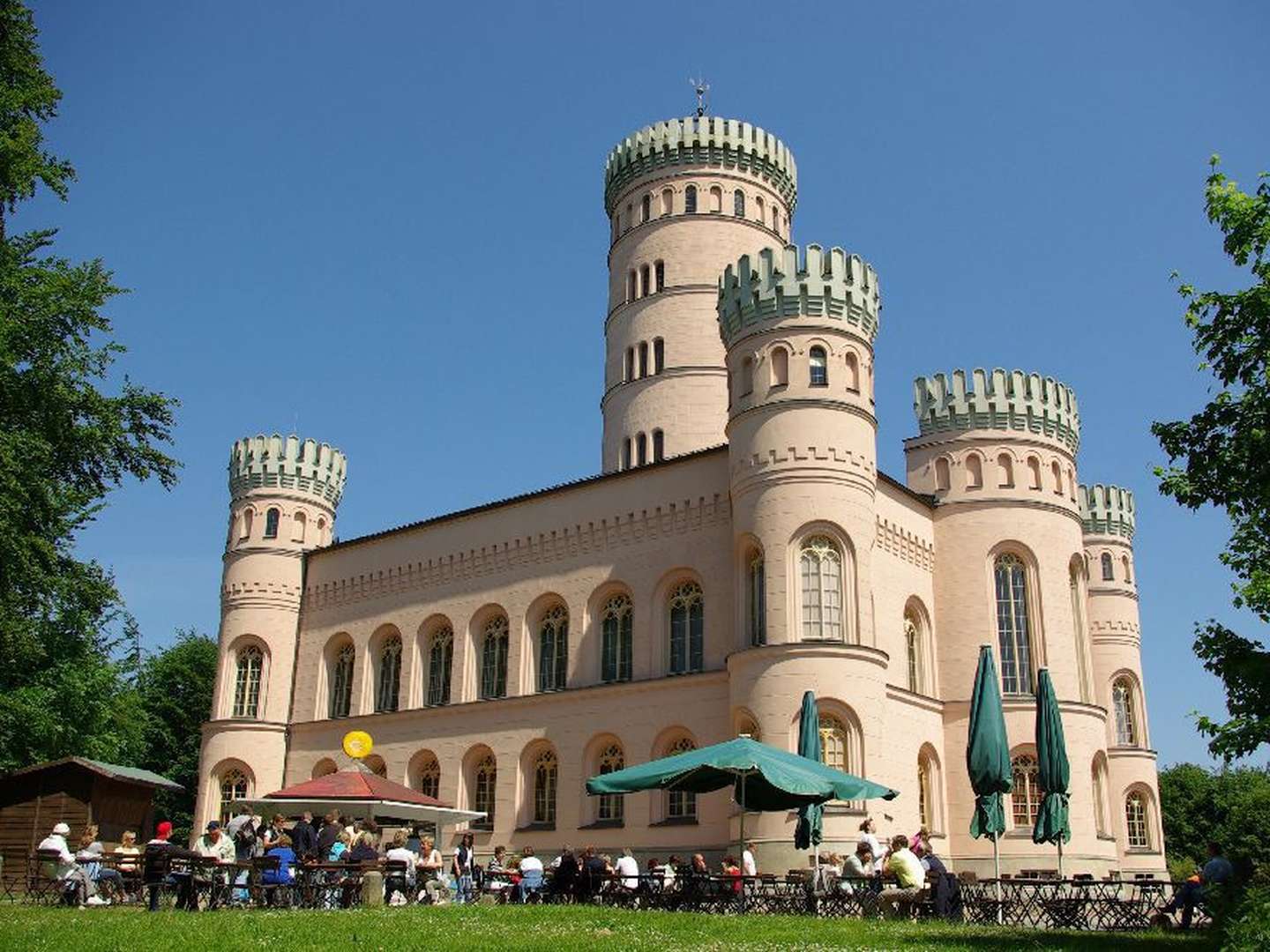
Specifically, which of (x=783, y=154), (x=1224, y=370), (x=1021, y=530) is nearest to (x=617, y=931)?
(x=1224, y=370)

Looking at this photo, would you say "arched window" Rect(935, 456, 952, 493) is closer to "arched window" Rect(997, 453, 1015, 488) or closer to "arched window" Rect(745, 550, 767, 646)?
"arched window" Rect(997, 453, 1015, 488)

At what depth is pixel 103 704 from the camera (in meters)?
41.0

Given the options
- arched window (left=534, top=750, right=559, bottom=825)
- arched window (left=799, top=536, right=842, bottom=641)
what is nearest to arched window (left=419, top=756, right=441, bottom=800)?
arched window (left=534, top=750, right=559, bottom=825)

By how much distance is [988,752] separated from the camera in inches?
942

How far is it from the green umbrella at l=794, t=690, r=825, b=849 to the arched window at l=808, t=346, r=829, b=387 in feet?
26.8

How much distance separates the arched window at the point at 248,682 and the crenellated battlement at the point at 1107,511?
30.0 m

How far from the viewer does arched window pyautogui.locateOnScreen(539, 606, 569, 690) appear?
35688 mm

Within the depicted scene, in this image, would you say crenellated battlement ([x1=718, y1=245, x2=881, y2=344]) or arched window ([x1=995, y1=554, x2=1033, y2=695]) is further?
arched window ([x1=995, y1=554, x2=1033, y2=695])

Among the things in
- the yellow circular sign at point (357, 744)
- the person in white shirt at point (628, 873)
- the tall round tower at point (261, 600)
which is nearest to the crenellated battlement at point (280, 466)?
the tall round tower at point (261, 600)

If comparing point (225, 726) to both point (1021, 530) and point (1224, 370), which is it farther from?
point (1224, 370)

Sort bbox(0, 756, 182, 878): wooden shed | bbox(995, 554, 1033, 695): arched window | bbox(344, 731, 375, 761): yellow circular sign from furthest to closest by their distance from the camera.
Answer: bbox(344, 731, 375, 761): yellow circular sign → bbox(995, 554, 1033, 695): arched window → bbox(0, 756, 182, 878): wooden shed

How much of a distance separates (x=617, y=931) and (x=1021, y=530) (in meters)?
22.7

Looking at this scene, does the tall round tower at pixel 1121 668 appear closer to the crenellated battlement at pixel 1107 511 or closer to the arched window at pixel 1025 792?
the crenellated battlement at pixel 1107 511

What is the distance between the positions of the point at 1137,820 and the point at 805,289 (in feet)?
76.9
